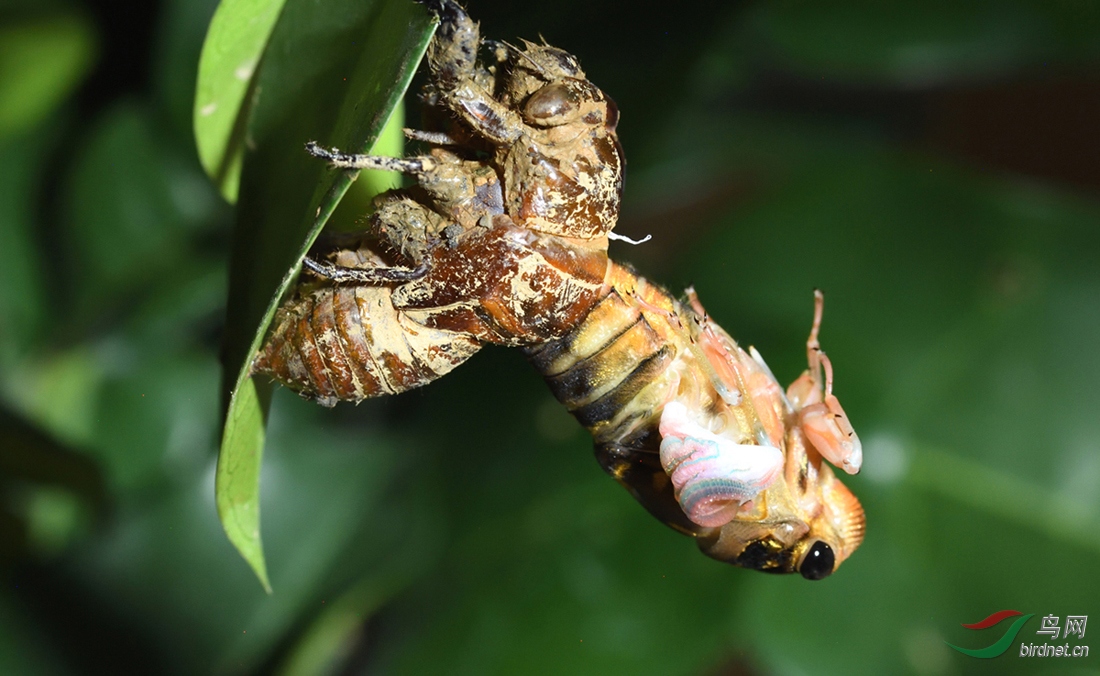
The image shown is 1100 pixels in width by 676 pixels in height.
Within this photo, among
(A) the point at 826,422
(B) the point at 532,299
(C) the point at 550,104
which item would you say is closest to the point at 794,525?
(A) the point at 826,422

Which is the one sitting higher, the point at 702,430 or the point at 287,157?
the point at 287,157

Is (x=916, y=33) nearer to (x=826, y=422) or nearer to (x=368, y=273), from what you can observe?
(x=826, y=422)

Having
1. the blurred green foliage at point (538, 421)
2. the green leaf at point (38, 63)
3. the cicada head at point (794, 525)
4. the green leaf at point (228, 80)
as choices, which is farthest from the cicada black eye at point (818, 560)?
the green leaf at point (38, 63)

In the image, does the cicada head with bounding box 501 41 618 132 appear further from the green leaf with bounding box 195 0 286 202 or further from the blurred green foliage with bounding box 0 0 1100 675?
the blurred green foliage with bounding box 0 0 1100 675

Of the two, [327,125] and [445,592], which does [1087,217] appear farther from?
[327,125]

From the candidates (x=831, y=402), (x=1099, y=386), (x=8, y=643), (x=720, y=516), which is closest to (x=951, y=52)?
(x=1099, y=386)

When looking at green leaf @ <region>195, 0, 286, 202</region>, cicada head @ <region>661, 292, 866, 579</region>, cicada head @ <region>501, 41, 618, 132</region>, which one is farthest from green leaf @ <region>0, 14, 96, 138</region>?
cicada head @ <region>661, 292, 866, 579</region>

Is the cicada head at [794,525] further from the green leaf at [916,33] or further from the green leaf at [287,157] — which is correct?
the green leaf at [916,33]
